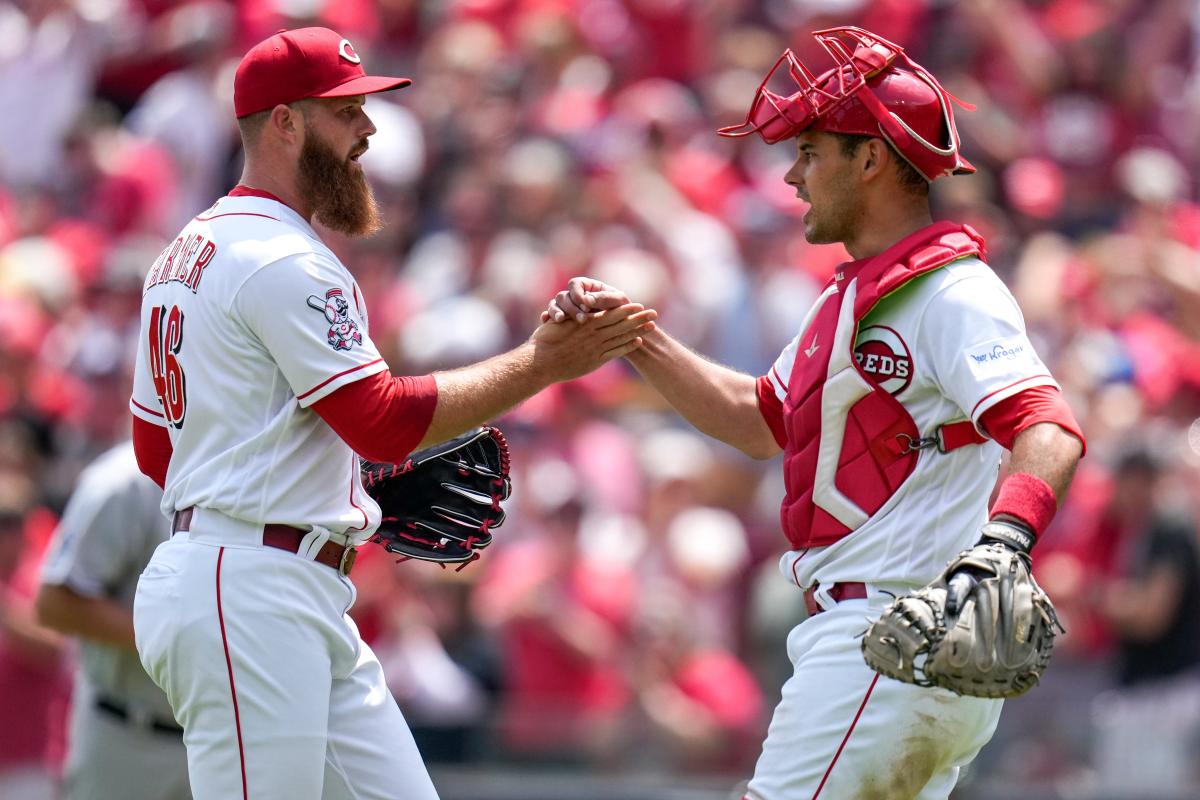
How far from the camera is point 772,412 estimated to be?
16.6ft

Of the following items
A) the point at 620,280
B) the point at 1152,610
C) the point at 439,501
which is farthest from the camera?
the point at 620,280

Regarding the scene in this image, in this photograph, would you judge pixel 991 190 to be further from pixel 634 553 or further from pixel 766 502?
pixel 634 553

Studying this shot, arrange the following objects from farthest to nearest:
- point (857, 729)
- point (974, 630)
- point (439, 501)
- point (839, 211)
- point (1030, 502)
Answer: point (439, 501)
point (839, 211)
point (857, 729)
point (1030, 502)
point (974, 630)

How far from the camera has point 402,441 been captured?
4477mm

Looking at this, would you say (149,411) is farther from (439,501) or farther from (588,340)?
(588,340)

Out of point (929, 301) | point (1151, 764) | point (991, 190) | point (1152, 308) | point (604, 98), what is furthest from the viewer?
point (604, 98)

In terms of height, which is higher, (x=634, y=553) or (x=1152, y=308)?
(x=1152, y=308)

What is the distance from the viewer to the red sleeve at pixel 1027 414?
4.02 meters

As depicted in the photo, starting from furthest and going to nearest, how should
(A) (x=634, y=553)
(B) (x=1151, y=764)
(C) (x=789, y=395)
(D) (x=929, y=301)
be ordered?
(A) (x=634, y=553)
(B) (x=1151, y=764)
(C) (x=789, y=395)
(D) (x=929, y=301)

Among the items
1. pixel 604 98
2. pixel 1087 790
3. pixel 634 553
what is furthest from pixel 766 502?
pixel 604 98

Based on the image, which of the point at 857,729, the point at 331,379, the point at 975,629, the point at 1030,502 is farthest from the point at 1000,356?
the point at 331,379

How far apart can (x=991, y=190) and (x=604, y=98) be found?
2.69 metres

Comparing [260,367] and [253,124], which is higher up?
[253,124]

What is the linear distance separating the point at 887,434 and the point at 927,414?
0.11 meters
